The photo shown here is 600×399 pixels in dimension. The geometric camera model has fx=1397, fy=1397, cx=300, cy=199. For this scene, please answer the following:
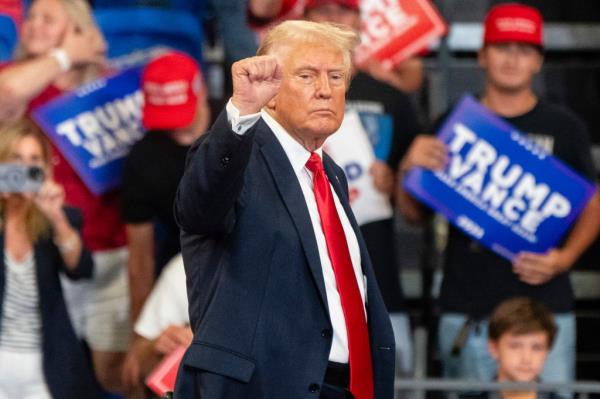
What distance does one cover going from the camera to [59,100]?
5.21 m

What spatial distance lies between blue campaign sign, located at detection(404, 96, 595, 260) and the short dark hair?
0.96 feet

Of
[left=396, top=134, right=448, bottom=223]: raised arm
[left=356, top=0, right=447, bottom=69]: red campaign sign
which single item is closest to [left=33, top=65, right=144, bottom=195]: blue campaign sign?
[left=356, top=0, right=447, bottom=69]: red campaign sign

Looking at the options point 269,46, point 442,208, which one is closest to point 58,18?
point 442,208

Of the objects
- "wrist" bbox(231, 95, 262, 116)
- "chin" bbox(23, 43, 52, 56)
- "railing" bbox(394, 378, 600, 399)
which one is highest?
"chin" bbox(23, 43, 52, 56)

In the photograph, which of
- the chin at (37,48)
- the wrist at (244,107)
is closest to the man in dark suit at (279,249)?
the wrist at (244,107)

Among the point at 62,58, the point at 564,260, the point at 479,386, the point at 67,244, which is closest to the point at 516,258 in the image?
the point at 564,260

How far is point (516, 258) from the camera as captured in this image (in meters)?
5.04

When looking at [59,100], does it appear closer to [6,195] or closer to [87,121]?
[87,121]

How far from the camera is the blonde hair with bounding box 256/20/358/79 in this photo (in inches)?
123

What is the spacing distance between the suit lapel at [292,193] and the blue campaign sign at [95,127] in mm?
2195

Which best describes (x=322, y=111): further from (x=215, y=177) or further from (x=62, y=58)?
(x=62, y=58)

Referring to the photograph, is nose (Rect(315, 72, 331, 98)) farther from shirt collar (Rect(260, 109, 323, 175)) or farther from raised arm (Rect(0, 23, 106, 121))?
raised arm (Rect(0, 23, 106, 121))

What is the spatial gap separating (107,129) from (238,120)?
252cm

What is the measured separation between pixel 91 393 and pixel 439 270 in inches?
67.1
